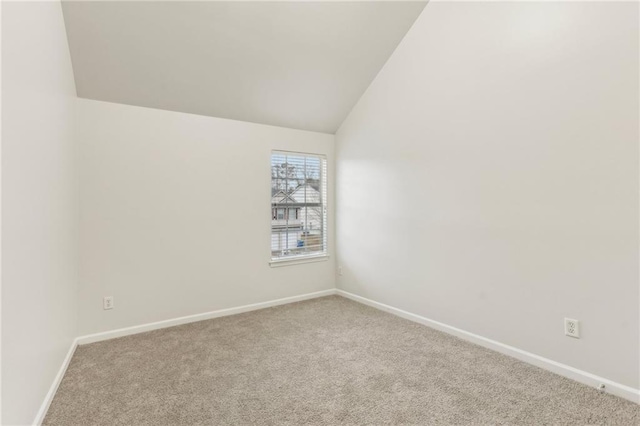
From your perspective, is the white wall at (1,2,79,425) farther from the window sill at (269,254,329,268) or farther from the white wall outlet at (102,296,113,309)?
the window sill at (269,254,329,268)

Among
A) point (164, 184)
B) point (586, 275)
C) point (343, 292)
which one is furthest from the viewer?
point (343, 292)

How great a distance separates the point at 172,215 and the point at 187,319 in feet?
3.44

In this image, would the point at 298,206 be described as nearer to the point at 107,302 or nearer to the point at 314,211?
the point at 314,211

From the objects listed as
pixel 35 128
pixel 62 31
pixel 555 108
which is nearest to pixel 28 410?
pixel 35 128

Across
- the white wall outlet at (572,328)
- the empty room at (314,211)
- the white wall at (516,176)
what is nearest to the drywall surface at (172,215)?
the empty room at (314,211)

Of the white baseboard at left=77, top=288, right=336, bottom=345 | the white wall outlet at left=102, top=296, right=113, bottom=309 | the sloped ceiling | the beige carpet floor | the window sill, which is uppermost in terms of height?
the sloped ceiling

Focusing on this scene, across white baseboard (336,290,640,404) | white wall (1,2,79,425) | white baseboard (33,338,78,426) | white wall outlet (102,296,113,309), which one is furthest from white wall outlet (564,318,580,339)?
white wall outlet (102,296,113,309)

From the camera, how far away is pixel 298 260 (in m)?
4.01

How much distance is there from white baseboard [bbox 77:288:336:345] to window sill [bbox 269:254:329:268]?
0.41 m

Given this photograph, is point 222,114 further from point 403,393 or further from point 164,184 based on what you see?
point 403,393

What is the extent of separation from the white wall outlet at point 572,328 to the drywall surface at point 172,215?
8.73ft

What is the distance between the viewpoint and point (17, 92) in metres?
1.45

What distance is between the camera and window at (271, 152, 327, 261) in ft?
12.9

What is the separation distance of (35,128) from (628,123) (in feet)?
10.7
